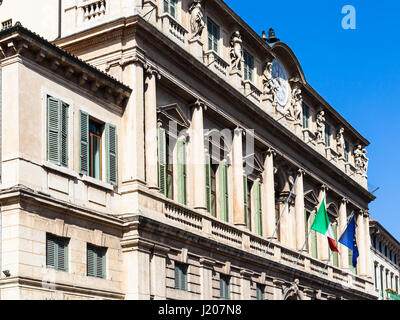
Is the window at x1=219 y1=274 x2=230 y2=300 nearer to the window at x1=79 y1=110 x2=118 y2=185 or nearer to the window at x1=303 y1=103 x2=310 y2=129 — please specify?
the window at x1=79 y1=110 x2=118 y2=185

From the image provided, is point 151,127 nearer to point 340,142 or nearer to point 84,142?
point 84,142

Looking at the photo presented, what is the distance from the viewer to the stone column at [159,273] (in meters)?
26.0

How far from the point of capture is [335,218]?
4622 cm

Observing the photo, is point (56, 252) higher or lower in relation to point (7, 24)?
lower

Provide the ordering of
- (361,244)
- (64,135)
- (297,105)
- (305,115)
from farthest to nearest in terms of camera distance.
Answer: (361,244) → (305,115) → (297,105) → (64,135)

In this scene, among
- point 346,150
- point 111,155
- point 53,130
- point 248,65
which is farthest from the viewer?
point 346,150

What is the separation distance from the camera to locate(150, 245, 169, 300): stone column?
2598cm

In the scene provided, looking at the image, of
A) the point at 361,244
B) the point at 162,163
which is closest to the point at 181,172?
the point at 162,163

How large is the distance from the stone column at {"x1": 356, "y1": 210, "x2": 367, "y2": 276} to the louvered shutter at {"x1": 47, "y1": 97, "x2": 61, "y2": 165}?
29.6 meters

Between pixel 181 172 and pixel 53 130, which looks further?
pixel 181 172

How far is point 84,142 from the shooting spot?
24.8 m

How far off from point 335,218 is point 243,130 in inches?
547

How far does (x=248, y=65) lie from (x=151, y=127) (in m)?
10.8

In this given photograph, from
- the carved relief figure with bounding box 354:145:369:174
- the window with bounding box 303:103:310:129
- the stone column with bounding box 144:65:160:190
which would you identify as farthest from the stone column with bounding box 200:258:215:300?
the carved relief figure with bounding box 354:145:369:174
